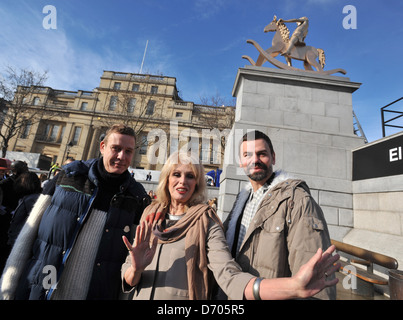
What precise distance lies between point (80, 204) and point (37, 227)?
18.5 inches

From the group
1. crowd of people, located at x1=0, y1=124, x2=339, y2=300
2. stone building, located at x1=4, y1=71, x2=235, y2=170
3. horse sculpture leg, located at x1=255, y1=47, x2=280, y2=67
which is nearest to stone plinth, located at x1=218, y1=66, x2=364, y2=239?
horse sculpture leg, located at x1=255, y1=47, x2=280, y2=67

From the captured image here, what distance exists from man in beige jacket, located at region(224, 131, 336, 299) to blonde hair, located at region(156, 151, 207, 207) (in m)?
0.55

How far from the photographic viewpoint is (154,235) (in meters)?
1.65

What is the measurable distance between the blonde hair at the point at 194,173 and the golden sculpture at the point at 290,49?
6972mm

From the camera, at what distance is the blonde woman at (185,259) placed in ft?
4.10

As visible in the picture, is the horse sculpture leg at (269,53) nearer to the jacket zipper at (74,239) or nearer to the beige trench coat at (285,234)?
the beige trench coat at (285,234)

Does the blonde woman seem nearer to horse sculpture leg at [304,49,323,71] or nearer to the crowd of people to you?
the crowd of people

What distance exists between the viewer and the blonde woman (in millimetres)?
1249

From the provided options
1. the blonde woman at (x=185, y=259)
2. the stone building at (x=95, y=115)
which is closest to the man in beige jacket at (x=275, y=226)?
the blonde woman at (x=185, y=259)

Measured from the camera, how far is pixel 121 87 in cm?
4350

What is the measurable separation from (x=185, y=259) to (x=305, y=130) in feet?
20.0
